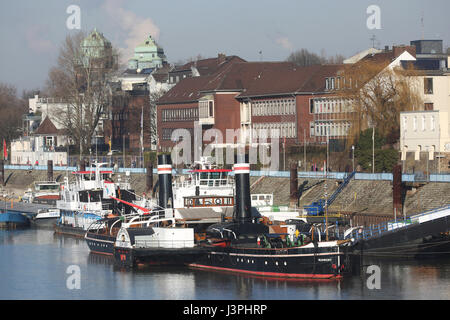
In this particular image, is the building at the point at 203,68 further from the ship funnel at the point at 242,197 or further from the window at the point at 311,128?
the ship funnel at the point at 242,197

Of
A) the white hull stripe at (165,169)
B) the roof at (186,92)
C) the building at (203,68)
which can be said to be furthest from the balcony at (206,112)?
the white hull stripe at (165,169)

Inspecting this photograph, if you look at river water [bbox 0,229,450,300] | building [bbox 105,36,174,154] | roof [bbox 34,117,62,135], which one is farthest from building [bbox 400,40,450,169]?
roof [bbox 34,117,62,135]

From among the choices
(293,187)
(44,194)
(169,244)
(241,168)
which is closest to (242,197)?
(241,168)

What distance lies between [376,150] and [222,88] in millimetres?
43594

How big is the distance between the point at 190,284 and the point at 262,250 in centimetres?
432

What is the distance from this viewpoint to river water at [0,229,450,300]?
52.2 m

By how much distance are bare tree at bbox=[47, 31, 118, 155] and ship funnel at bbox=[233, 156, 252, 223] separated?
253 ft

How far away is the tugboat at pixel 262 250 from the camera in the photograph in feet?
179

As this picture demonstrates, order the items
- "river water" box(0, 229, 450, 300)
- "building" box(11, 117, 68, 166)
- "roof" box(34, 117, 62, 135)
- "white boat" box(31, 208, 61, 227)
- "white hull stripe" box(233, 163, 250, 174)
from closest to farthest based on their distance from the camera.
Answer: "river water" box(0, 229, 450, 300) → "white hull stripe" box(233, 163, 250, 174) → "white boat" box(31, 208, 61, 227) → "building" box(11, 117, 68, 166) → "roof" box(34, 117, 62, 135)

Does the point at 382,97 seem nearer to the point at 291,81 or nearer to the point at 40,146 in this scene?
the point at 291,81

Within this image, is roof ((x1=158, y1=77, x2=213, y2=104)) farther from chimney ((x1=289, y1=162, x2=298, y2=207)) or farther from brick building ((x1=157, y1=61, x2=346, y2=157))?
chimney ((x1=289, y1=162, x2=298, y2=207))

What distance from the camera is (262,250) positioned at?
56.7 metres

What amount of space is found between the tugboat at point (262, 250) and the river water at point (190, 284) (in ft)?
2.24
